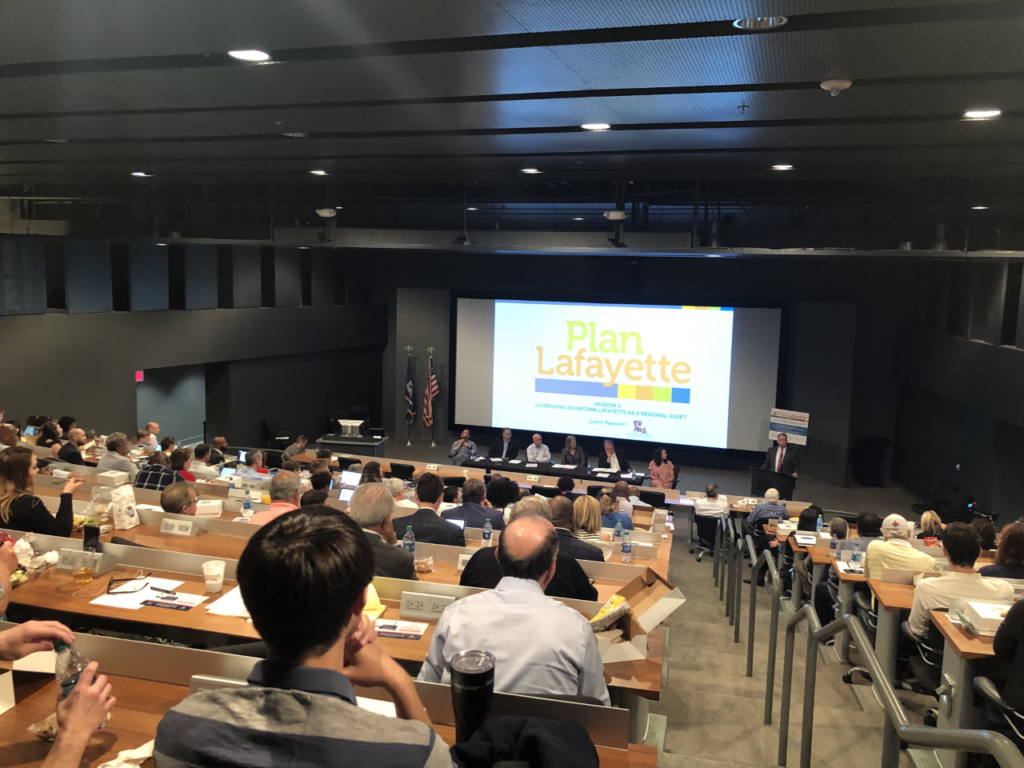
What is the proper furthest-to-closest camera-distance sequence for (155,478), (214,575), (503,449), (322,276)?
(322,276) < (503,449) < (155,478) < (214,575)

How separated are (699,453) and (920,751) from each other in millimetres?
9562

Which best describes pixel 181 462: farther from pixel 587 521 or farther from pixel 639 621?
pixel 639 621

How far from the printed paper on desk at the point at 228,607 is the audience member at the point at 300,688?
2.25 m

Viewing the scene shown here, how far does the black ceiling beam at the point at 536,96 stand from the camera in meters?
3.84

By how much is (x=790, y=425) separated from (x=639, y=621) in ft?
32.3

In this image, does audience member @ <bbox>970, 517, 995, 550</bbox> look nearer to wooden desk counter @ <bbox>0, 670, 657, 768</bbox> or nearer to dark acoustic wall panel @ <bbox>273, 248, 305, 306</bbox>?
wooden desk counter @ <bbox>0, 670, 657, 768</bbox>

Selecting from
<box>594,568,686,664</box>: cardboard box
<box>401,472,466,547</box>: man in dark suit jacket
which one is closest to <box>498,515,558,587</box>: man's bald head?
<box>594,568,686,664</box>: cardboard box

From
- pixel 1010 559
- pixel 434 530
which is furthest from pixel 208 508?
pixel 1010 559

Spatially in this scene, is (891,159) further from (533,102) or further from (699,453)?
(699,453)

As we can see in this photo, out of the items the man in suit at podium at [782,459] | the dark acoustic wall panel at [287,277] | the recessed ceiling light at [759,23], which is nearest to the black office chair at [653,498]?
the man in suit at podium at [782,459]

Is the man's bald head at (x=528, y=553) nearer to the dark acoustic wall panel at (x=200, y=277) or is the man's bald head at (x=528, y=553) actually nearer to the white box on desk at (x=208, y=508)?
the white box on desk at (x=208, y=508)

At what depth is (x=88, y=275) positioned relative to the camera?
420 inches

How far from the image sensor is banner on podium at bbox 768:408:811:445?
11547 mm

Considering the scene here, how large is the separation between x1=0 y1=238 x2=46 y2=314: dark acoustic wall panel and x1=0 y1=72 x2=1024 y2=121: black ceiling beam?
4762 millimetres
